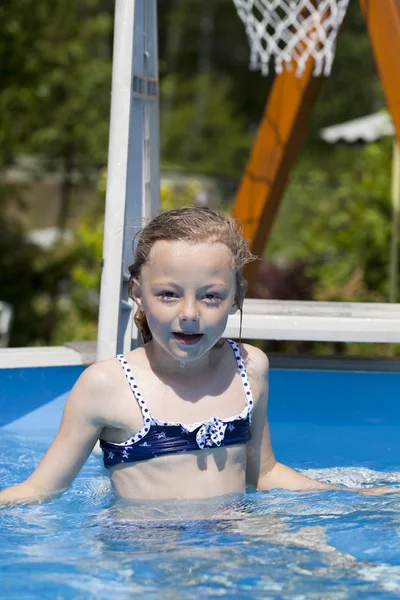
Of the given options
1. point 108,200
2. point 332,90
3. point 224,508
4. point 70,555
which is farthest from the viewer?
point 332,90

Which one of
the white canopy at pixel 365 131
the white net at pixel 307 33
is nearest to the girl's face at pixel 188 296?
the white net at pixel 307 33

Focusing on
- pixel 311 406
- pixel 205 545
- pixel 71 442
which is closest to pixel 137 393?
pixel 71 442

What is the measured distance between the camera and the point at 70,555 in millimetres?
2369

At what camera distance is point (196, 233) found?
2.42m

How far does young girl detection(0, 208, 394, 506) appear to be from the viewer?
7.84 feet

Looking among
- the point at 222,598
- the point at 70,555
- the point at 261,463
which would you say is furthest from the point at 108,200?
the point at 222,598

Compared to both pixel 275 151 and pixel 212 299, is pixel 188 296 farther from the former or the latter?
pixel 275 151

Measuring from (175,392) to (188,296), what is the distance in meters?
0.34

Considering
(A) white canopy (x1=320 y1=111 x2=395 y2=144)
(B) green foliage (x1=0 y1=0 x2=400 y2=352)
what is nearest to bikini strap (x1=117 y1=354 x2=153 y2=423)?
(B) green foliage (x1=0 y1=0 x2=400 y2=352)

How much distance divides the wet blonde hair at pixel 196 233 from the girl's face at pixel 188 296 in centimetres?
2

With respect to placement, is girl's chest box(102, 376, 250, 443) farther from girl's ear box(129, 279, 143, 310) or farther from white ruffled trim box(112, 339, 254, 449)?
girl's ear box(129, 279, 143, 310)

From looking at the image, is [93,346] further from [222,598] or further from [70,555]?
[222,598]

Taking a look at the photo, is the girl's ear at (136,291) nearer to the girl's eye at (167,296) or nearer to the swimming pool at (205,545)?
the girl's eye at (167,296)

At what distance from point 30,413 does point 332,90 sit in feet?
75.2
